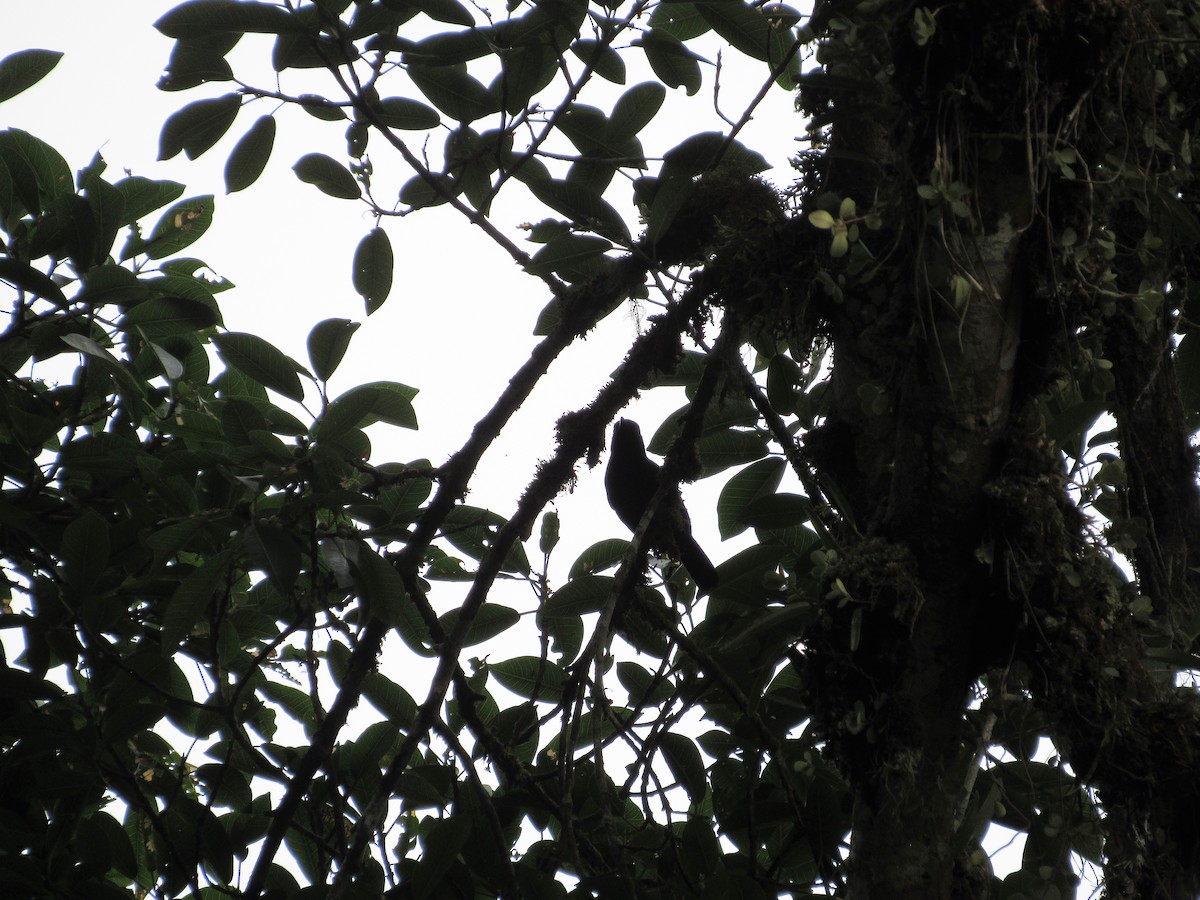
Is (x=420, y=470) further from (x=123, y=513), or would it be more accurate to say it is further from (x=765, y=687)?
(x=765, y=687)

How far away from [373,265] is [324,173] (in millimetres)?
273

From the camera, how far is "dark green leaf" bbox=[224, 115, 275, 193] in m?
2.71

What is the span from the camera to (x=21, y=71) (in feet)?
8.83

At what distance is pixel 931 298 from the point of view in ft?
5.23

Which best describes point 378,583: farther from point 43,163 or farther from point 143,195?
point 43,163

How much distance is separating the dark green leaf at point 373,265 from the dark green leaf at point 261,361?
0.42 m

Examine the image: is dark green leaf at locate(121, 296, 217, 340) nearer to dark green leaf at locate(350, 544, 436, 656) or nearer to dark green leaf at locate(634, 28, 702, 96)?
dark green leaf at locate(350, 544, 436, 656)

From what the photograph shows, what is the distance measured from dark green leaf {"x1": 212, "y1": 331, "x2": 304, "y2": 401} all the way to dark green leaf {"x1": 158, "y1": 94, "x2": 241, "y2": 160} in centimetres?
56

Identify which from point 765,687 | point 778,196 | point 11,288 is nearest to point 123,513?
point 11,288

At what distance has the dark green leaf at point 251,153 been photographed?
8.91 ft

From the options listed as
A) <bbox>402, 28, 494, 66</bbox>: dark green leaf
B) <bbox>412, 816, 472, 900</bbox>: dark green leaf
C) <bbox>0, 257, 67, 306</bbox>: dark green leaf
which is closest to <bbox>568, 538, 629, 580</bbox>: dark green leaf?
<bbox>412, 816, 472, 900</bbox>: dark green leaf

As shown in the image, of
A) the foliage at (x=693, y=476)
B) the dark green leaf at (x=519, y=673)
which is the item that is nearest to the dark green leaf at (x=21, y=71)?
the foliage at (x=693, y=476)

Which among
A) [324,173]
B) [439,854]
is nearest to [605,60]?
[324,173]

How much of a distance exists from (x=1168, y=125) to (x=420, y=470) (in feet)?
5.88
